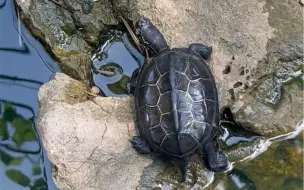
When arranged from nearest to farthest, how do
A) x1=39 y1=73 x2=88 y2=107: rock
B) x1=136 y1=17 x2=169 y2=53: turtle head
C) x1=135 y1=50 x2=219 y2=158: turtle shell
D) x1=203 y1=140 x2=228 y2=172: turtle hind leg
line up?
x1=135 y1=50 x2=219 y2=158: turtle shell
x1=203 y1=140 x2=228 y2=172: turtle hind leg
x1=39 y1=73 x2=88 y2=107: rock
x1=136 y1=17 x2=169 y2=53: turtle head

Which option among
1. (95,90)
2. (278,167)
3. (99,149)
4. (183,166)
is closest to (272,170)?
(278,167)

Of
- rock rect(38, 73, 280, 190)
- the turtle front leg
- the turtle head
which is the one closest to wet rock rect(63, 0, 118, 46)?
the turtle head

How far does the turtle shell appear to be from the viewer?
3.39 meters

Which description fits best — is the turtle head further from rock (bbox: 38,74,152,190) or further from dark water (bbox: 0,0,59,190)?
dark water (bbox: 0,0,59,190)

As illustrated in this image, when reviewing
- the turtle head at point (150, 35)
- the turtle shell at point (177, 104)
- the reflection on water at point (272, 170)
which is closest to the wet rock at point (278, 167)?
the reflection on water at point (272, 170)

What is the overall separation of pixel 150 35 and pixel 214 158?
1.00 metres

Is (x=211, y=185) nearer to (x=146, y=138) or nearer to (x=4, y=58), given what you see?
(x=146, y=138)

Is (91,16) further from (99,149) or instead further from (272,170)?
(272,170)

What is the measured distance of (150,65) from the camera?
3.66 metres

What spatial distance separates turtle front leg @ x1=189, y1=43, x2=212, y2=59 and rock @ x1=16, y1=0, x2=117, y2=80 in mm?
653

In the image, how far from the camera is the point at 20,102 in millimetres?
3990

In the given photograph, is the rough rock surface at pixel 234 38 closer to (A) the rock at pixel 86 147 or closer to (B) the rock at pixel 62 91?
(B) the rock at pixel 62 91

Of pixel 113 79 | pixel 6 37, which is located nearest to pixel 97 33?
pixel 113 79

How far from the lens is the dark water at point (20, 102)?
3.87 m
